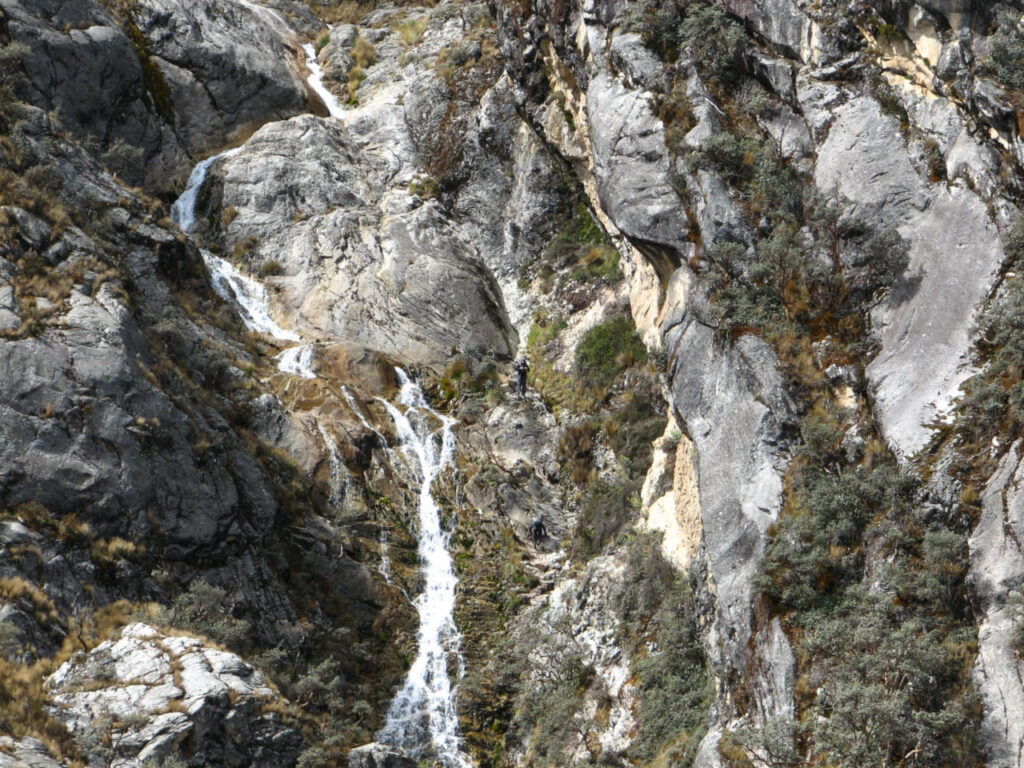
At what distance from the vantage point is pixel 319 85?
138 feet

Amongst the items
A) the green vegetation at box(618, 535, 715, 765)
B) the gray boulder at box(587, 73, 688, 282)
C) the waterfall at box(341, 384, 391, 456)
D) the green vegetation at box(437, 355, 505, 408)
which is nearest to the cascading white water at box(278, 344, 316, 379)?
the waterfall at box(341, 384, 391, 456)

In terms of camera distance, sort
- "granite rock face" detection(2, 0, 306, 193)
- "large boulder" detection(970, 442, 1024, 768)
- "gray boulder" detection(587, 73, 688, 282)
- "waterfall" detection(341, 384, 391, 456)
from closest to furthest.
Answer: "large boulder" detection(970, 442, 1024, 768) < "gray boulder" detection(587, 73, 688, 282) < "waterfall" detection(341, 384, 391, 456) < "granite rock face" detection(2, 0, 306, 193)

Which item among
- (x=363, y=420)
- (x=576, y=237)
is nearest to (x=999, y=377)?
(x=363, y=420)

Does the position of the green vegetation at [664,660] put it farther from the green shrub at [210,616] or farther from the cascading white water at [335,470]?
the green shrub at [210,616]

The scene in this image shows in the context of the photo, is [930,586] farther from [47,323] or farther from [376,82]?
[376,82]

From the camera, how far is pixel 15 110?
26344 mm

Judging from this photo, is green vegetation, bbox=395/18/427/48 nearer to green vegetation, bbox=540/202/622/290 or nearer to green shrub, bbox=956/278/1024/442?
green vegetation, bbox=540/202/622/290

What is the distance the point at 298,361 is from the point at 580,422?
9.03 meters

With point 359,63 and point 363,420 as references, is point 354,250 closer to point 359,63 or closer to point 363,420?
point 363,420

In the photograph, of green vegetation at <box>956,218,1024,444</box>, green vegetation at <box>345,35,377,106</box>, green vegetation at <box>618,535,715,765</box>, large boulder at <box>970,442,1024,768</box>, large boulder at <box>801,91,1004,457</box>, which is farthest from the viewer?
green vegetation at <box>345,35,377,106</box>

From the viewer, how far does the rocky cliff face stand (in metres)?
16.2

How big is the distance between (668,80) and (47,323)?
53.6ft

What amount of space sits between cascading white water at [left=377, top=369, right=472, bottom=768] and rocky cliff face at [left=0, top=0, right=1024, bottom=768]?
12.2 inches

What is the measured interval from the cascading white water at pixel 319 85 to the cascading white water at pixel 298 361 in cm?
1523
